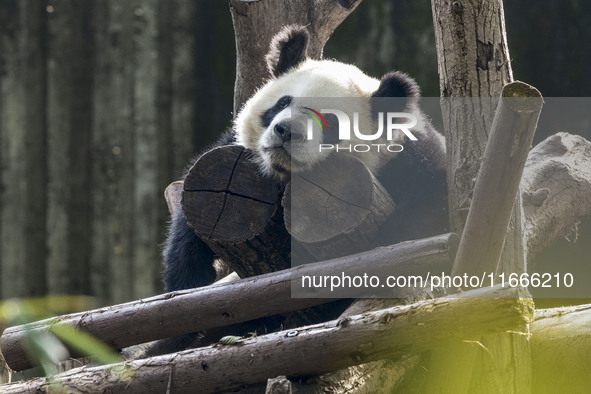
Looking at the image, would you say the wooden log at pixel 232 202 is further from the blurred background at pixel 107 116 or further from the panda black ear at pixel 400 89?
the blurred background at pixel 107 116

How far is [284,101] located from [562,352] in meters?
1.48

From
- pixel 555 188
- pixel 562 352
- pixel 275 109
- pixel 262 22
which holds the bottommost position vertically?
pixel 562 352

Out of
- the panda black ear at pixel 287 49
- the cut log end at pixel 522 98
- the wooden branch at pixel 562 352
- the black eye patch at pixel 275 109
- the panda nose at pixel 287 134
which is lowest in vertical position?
the wooden branch at pixel 562 352

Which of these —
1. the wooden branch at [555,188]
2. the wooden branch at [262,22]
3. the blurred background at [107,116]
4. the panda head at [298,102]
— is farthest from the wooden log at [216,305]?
the blurred background at [107,116]

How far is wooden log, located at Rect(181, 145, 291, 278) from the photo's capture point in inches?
102

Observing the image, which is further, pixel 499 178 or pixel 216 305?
pixel 216 305

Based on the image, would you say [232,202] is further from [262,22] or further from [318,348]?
[262,22]

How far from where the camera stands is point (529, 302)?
1868 millimetres

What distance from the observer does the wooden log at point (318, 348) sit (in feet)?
5.85

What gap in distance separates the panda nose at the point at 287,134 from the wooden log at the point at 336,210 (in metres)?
0.24

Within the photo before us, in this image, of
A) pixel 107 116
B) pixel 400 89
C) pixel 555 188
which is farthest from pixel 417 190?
pixel 107 116

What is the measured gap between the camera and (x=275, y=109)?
10.0ft

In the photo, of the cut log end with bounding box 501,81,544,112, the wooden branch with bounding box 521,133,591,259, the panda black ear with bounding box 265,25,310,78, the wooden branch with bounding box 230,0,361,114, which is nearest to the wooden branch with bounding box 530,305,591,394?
the wooden branch with bounding box 521,133,591,259

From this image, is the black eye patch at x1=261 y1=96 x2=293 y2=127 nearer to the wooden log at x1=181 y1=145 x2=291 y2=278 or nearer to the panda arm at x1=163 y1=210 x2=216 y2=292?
the wooden log at x1=181 y1=145 x2=291 y2=278
